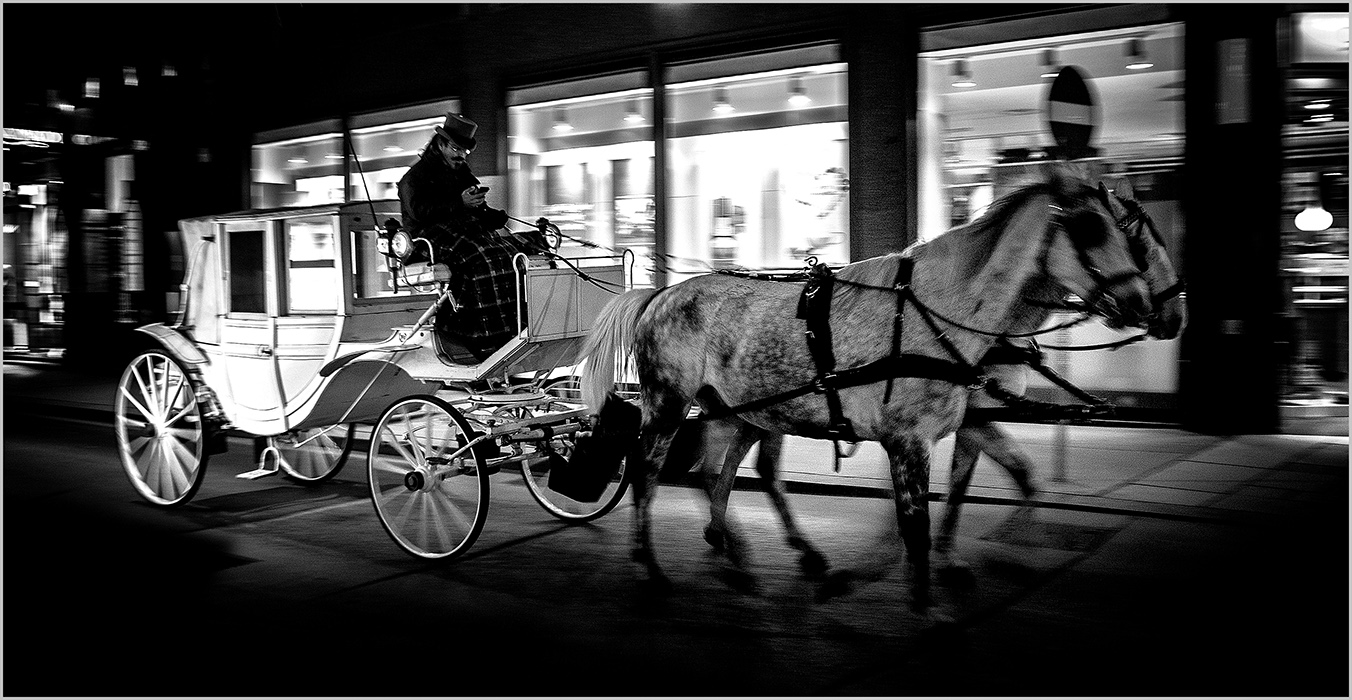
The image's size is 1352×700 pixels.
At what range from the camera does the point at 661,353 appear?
5.86 meters

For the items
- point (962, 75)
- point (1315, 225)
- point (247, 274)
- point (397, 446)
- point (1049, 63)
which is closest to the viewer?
point (397, 446)

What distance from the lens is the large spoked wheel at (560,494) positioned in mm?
6832

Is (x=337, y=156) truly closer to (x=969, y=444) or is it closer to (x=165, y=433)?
(x=165, y=433)

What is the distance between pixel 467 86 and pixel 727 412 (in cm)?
968

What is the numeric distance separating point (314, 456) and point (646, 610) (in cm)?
428

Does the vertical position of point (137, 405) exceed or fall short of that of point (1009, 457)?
it exceeds it

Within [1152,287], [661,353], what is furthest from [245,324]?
[1152,287]

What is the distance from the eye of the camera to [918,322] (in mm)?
5047

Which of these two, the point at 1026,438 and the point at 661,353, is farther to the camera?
the point at 1026,438

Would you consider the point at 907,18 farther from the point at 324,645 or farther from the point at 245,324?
the point at 324,645

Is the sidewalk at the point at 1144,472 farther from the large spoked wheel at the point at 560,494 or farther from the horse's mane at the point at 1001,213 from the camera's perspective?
the horse's mane at the point at 1001,213

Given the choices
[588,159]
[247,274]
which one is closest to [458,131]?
[247,274]

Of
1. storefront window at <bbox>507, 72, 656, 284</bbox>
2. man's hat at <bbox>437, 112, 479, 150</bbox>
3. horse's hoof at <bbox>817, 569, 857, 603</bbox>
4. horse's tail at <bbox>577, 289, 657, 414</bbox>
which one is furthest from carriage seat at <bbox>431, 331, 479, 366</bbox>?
storefront window at <bbox>507, 72, 656, 284</bbox>

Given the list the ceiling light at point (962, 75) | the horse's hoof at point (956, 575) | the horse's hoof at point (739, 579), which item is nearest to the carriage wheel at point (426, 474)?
the horse's hoof at point (739, 579)
